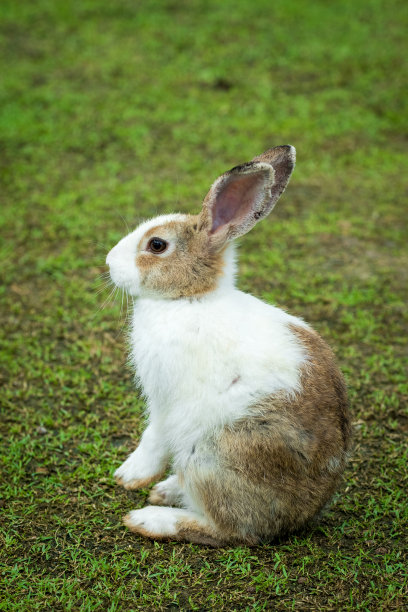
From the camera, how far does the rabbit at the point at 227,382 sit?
2.84 metres

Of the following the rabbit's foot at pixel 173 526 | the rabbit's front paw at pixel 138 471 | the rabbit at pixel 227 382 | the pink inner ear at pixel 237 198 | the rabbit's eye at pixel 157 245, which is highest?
the pink inner ear at pixel 237 198

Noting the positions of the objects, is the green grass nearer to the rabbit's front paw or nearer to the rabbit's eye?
the rabbit's front paw

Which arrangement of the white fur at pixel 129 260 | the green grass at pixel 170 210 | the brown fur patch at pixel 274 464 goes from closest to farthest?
the brown fur patch at pixel 274 464 → the green grass at pixel 170 210 → the white fur at pixel 129 260

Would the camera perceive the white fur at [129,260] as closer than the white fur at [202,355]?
No

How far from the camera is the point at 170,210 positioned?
5.80 metres

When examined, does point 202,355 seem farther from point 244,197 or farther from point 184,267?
point 244,197

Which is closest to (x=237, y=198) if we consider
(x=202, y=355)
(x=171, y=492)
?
(x=202, y=355)

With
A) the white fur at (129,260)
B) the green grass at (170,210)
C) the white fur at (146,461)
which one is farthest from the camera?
the white fur at (146,461)

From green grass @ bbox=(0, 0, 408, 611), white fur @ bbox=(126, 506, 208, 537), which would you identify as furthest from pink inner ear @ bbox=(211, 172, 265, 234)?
green grass @ bbox=(0, 0, 408, 611)

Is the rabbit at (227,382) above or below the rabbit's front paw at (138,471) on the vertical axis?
above

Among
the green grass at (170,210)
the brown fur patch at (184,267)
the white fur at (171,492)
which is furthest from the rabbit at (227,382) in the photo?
the green grass at (170,210)

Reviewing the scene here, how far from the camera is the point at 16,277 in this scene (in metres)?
5.14

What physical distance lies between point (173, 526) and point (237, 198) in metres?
1.40

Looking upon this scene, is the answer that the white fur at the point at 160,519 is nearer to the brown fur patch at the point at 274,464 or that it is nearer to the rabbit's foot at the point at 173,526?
the rabbit's foot at the point at 173,526
